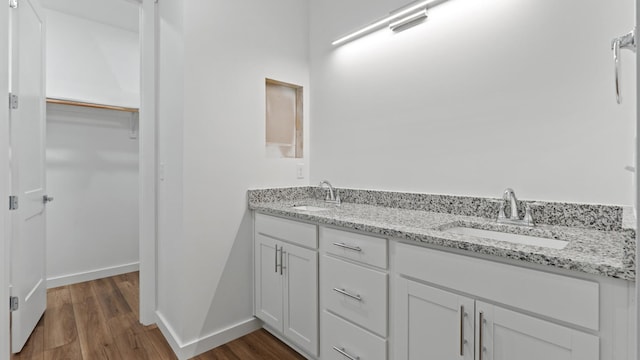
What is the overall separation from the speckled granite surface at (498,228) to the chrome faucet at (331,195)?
0.12m

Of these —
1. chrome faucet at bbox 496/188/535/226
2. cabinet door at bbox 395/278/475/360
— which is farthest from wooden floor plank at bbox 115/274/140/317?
chrome faucet at bbox 496/188/535/226

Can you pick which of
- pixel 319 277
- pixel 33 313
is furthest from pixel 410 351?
pixel 33 313

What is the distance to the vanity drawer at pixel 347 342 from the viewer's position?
54.2 inches

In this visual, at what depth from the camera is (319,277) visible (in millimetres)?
1687

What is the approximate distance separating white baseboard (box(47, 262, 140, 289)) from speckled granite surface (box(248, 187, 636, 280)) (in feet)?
7.05

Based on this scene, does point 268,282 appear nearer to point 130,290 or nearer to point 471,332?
point 471,332

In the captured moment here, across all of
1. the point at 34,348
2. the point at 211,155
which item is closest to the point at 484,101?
the point at 211,155

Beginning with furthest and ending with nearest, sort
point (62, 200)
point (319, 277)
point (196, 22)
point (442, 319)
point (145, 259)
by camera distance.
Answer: point (62, 200)
point (145, 259)
point (196, 22)
point (319, 277)
point (442, 319)

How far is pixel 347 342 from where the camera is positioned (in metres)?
1.51

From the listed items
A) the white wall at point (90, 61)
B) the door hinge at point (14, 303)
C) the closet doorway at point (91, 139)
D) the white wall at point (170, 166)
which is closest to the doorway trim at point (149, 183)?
the white wall at point (170, 166)

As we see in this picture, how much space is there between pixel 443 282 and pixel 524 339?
0.28m

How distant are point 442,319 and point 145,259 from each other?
209 cm

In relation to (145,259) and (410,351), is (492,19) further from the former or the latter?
(145,259)

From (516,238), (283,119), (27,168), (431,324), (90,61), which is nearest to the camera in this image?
(431,324)
